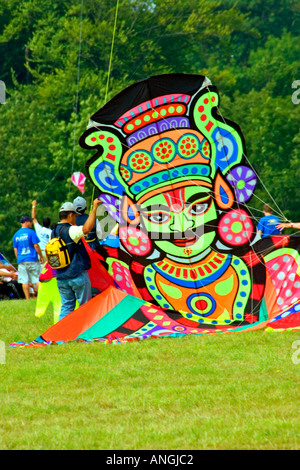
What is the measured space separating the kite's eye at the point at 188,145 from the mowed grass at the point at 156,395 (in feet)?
7.73

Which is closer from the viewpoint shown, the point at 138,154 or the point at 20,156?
the point at 138,154

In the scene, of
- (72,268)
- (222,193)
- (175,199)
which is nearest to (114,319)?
(72,268)

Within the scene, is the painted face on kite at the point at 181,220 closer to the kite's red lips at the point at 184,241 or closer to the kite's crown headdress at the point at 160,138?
the kite's red lips at the point at 184,241

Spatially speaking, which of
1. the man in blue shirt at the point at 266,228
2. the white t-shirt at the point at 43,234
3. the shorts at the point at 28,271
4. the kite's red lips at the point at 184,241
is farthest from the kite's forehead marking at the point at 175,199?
the white t-shirt at the point at 43,234

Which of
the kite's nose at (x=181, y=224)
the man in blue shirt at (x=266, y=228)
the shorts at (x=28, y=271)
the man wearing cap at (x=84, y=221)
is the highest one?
the kite's nose at (x=181, y=224)

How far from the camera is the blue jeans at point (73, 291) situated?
10953mm

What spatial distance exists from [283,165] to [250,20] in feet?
58.8

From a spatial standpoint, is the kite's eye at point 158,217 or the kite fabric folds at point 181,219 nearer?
the kite fabric folds at point 181,219

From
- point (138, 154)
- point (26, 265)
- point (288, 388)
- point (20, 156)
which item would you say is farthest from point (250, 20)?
point (288, 388)

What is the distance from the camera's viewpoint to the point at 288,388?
7.82 m

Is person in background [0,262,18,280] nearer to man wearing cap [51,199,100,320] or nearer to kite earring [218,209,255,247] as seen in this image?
man wearing cap [51,199,100,320]

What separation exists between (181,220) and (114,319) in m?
1.55
